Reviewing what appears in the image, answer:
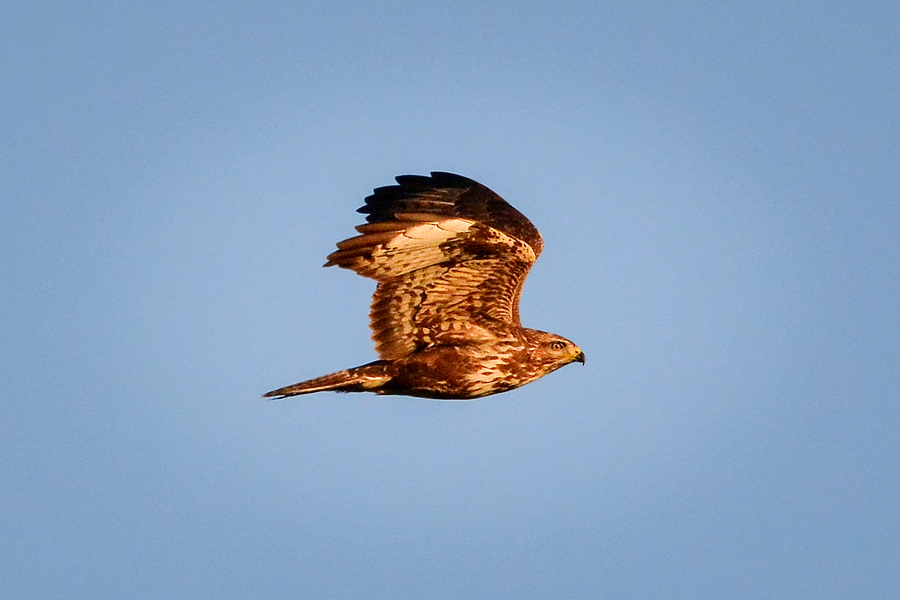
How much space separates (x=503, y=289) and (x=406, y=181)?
1.49 m

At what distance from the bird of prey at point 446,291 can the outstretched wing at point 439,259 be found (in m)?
0.01

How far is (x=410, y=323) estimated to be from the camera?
11.6 meters

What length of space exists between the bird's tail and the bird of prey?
0.01 metres

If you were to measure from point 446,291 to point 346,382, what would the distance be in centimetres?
138

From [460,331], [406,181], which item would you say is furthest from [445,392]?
[406,181]

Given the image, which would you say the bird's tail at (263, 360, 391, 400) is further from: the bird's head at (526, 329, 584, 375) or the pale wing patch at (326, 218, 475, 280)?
the bird's head at (526, 329, 584, 375)

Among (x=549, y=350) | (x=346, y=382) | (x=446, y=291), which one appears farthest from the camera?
(x=549, y=350)

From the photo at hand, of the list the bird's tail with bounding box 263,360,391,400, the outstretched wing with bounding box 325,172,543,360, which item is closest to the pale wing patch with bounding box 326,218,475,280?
the outstretched wing with bounding box 325,172,543,360

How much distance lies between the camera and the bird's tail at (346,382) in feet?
35.3

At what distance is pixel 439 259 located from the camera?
1124 centimetres

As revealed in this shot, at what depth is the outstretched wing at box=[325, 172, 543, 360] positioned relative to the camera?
36.8 ft

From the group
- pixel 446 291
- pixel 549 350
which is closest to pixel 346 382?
pixel 446 291

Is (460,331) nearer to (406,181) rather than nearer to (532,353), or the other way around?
(532,353)

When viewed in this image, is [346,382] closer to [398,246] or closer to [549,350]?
[398,246]
